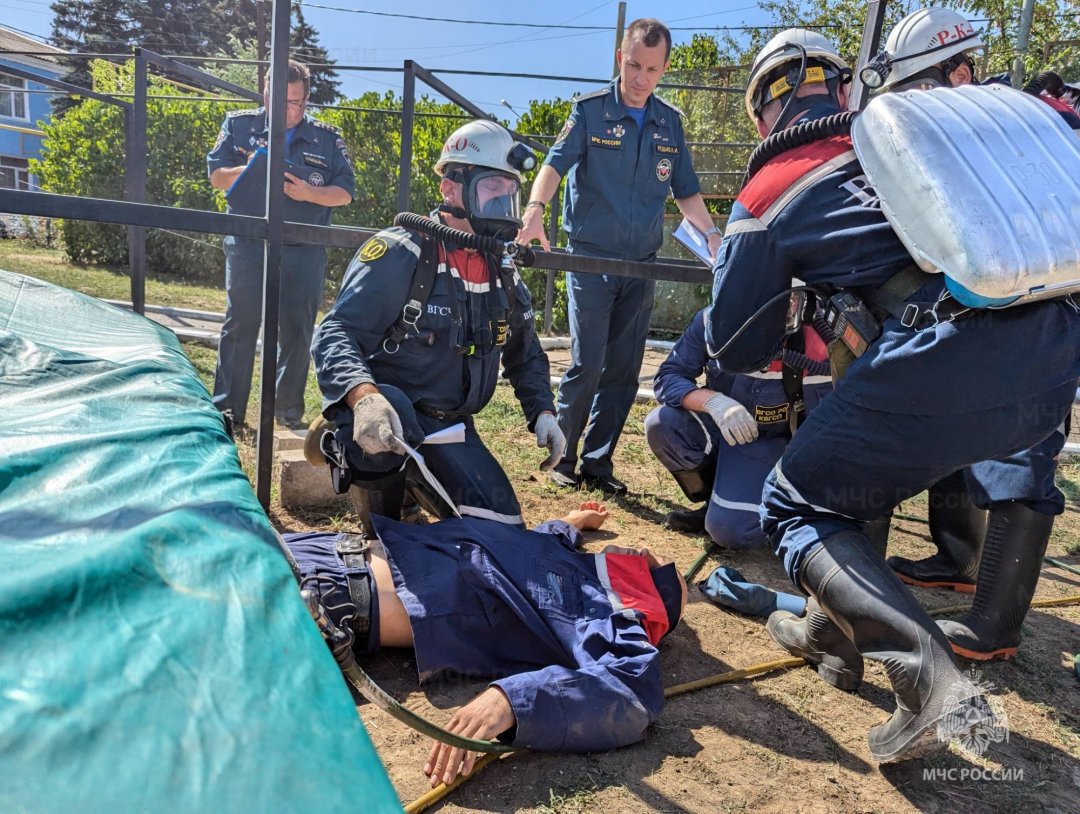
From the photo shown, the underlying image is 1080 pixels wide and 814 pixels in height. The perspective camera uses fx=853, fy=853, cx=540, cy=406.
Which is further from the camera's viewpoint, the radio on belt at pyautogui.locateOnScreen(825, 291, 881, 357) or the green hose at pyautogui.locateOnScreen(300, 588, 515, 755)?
the radio on belt at pyautogui.locateOnScreen(825, 291, 881, 357)

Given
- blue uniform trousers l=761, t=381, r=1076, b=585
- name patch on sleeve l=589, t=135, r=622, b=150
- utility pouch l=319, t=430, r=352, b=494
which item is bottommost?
utility pouch l=319, t=430, r=352, b=494

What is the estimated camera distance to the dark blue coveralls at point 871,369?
186 centimetres

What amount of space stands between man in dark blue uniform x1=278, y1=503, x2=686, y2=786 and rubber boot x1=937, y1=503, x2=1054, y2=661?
0.91 meters

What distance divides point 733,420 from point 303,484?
1.73 meters

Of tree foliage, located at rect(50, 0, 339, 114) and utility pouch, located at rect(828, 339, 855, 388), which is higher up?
tree foliage, located at rect(50, 0, 339, 114)

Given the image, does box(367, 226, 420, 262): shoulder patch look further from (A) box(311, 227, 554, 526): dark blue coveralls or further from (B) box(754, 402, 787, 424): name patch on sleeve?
(B) box(754, 402, 787, 424): name patch on sleeve

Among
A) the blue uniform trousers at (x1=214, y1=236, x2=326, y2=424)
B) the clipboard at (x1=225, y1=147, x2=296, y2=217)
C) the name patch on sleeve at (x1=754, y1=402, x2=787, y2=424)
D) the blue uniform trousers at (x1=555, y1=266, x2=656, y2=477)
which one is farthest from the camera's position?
the clipboard at (x1=225, y1=147, x2=296, y2=217)

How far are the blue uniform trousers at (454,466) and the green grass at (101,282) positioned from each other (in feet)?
24.8

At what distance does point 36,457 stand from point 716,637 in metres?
1.98

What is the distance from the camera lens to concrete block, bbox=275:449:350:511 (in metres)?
3.43

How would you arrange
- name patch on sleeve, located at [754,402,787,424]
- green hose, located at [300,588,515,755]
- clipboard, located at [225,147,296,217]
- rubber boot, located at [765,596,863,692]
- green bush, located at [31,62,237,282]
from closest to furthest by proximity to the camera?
green hose, located at [300,588,515,755]
rubber boot, located at [765,596,863,692]
name patch on sleeve, located at [754,402,787,424]
clipboard, located at [225,147,296,217]
green bush, located at [31,62,237,282]

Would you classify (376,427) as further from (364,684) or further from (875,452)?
(875,452)

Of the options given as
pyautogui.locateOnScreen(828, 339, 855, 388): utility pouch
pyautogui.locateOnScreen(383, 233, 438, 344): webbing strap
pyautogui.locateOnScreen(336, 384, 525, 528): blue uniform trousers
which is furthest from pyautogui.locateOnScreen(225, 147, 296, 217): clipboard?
pyautogui.locateOnScreen(828, 339, 855, 388): utility pouch

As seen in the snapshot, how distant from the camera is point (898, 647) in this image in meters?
1.87
